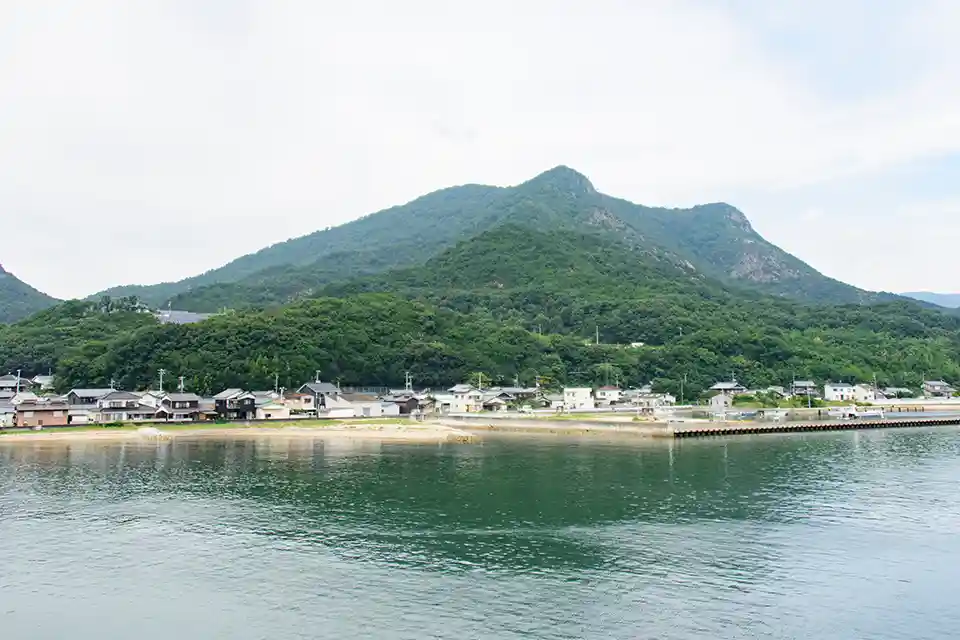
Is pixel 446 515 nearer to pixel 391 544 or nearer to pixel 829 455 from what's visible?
pixel 391 544

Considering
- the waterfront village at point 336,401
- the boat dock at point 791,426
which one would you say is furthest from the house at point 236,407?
the boat dock at point 791,426

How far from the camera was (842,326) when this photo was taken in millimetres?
126500

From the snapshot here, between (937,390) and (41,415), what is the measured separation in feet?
332

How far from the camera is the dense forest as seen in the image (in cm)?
7144

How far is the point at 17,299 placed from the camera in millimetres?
174500

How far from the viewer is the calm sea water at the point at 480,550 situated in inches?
543

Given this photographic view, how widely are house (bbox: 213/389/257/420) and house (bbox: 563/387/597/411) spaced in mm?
30493

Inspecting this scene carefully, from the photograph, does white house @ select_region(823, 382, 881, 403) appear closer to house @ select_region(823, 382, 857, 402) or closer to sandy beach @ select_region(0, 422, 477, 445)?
house @ select_region(823, 382, 857, 402)

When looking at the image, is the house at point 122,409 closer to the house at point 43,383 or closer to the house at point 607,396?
the house at point 43,383

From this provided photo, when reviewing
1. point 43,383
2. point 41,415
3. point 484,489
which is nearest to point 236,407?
point 41,415

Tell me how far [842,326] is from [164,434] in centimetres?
11869

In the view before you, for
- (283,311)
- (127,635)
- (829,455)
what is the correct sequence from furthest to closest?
(283,311) < (829,455) < (127,635)

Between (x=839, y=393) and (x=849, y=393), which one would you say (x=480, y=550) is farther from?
(x=849, y=393)

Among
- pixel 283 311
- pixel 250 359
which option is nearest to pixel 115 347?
pixel 250 359
